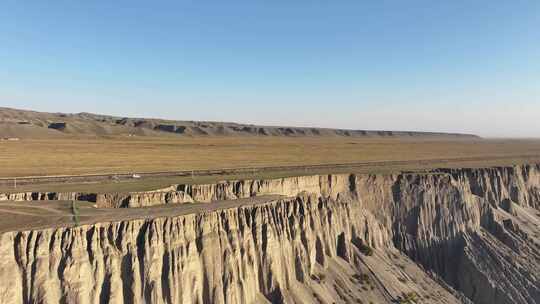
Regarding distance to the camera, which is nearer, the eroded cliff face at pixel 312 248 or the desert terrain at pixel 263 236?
the eroded cliff face at pixel 312 248

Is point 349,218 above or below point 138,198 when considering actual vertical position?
below

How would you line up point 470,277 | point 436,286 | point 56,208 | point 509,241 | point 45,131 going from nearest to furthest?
point 56,208 < point 436,286 < point 470,277 < point 509,241 < point 45,131

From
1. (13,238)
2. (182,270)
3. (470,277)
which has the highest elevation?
(13,238)

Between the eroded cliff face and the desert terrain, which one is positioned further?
the desert terrain

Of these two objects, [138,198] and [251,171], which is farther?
[251,171]

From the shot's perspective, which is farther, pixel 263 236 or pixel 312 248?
pixel 312 248

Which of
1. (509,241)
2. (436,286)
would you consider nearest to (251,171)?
(436,286)

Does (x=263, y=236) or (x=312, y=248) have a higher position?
(x=263, y=236)

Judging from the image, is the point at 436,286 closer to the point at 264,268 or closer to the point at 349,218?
the point at 349,218
